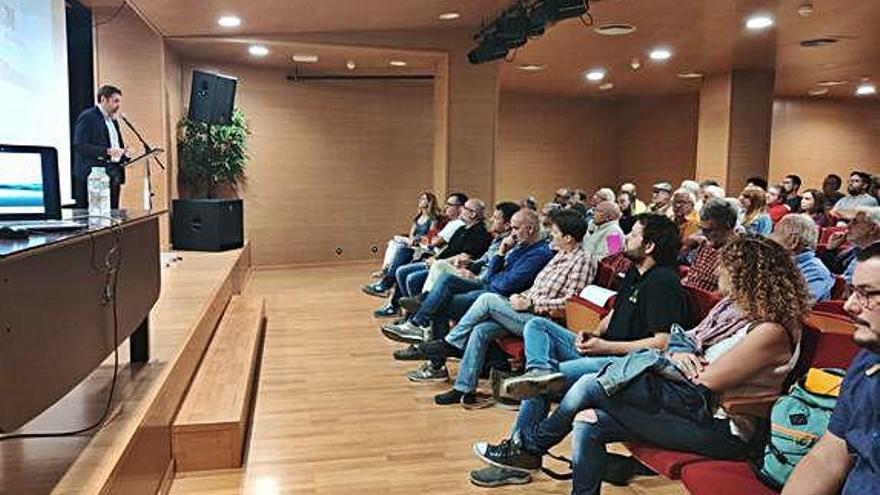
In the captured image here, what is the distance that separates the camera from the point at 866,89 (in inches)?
472

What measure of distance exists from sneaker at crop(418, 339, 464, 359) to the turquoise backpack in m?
2.49

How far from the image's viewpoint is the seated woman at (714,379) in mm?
2307

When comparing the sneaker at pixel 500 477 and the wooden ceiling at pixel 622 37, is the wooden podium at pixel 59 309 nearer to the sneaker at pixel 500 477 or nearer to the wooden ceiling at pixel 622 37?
the sneaker at pixel 500 477

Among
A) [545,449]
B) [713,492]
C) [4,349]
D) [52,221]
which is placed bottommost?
[545,449]

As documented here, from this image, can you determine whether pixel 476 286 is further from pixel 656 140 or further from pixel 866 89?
pixel 866 89

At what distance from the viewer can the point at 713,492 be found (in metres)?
2.02

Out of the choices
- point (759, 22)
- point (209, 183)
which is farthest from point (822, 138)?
point (209, 183)

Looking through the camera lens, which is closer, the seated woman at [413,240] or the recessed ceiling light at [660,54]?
the seated woman at [413,240]

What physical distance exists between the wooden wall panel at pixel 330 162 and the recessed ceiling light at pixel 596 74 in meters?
2.35

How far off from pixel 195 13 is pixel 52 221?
4.68m

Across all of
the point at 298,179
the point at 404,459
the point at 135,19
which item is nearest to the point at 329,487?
the point at 404,459

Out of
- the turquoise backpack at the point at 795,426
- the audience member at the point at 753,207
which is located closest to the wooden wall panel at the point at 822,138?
the audience member at the point at 753,207

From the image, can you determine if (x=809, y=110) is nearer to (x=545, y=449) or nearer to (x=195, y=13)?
(x=195, y=13)

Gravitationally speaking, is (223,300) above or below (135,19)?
below
